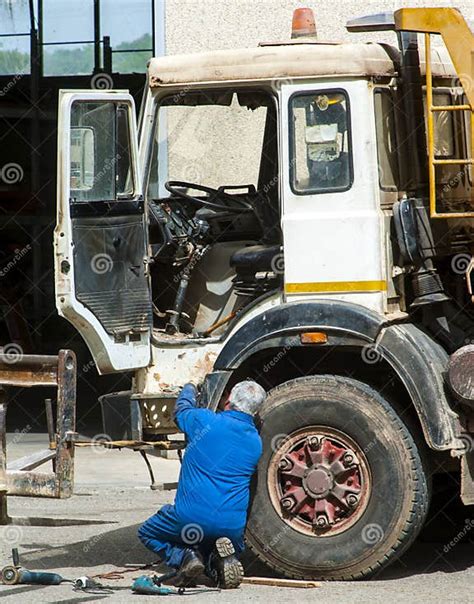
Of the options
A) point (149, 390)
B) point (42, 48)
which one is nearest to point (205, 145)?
point (149, 390)

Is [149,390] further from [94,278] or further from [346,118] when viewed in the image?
[346,118]

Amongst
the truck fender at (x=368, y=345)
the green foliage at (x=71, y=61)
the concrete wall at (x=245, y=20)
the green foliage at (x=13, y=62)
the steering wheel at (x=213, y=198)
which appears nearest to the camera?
the truck fender at (x=368, y=345)

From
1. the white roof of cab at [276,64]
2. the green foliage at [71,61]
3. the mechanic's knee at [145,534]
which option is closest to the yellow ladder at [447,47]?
the white roof of cab at [276,64]

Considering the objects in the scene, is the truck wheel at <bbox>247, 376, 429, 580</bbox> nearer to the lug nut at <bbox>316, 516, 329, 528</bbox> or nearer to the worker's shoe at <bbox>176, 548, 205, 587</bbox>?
the lug nut at <bbox>316, 516, 329, 528</bbox>

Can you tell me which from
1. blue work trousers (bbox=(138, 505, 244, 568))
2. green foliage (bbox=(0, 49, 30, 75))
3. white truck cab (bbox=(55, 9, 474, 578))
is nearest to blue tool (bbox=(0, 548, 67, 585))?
blue work trousers (bbox=(138, 505, 244, 568))

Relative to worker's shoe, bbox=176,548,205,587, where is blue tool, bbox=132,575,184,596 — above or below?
below

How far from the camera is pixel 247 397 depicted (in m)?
6.98

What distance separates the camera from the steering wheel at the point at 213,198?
7.70m

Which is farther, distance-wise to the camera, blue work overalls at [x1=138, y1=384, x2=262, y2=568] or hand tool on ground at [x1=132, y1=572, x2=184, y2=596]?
blue work overalls at [x1=138, y1=384, x2=262, y2=568]

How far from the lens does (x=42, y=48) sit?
59.7 feet

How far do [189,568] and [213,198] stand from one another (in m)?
2.18

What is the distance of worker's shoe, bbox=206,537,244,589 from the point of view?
272 inches

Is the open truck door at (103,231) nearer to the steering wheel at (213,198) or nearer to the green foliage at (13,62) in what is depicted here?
the steering wheel at (213,198)

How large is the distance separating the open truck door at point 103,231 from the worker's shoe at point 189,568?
1053 mm
